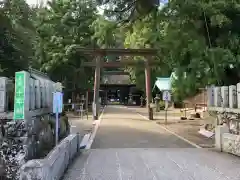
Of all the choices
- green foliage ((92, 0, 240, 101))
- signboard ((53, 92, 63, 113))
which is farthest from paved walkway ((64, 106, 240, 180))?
green foliage ((92, 0, 240, 101))

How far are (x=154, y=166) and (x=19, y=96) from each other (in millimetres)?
3851

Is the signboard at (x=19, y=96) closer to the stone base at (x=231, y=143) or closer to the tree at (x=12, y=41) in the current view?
the stone base at (x=231, y=143)

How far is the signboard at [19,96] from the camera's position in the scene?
23.3 feet

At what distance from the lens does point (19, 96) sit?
23.5ft

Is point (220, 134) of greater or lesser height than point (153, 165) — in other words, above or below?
above

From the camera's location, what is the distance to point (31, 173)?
17.5 ft

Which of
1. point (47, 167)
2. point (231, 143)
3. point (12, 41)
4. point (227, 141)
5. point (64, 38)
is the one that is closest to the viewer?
point (47, 167)

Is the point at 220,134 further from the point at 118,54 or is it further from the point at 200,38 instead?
the point at 118,54

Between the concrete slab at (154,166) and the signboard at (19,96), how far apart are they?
5.63ft

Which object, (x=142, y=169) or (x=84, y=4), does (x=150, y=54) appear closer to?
(x=84, y=4)

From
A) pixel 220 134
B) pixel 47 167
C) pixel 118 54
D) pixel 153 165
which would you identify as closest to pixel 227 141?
pixel 220 134

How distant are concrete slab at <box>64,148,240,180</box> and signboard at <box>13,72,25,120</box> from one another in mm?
1716

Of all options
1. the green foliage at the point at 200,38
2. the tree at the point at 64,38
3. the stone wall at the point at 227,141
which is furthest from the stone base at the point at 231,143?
the tree at the point at 64,38

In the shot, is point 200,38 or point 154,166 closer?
point 154,166
